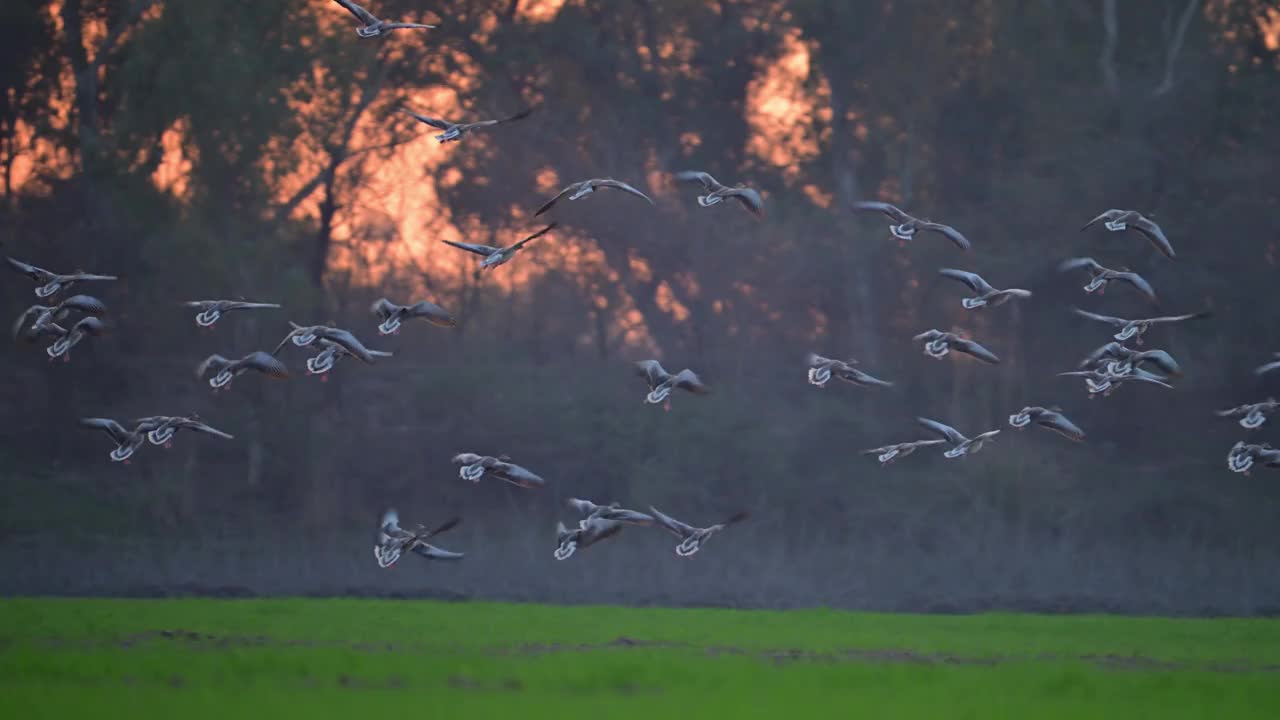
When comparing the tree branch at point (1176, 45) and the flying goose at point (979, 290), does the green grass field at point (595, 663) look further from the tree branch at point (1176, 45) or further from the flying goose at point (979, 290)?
the tree branch at point (1176, 45)

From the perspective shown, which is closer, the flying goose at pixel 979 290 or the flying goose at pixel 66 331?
the flying goose at pixel 979 290

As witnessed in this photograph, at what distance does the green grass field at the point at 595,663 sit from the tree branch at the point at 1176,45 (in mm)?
17718

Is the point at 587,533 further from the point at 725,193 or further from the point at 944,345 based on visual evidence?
the point at 944,345

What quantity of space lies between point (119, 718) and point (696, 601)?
1641 cm

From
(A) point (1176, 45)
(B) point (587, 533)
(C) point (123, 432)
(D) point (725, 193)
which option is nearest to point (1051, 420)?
(D) point (725, 193)

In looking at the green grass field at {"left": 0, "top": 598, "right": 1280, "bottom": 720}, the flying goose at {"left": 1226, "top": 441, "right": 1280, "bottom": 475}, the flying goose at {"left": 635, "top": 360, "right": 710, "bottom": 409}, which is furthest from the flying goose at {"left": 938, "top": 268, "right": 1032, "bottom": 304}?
the green grass field at {"left": 0, "top": 598, "right": 1280, "bottom": 720}

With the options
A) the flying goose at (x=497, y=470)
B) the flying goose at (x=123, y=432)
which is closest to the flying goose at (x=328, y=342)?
the flying goose at (x=497, y=470)

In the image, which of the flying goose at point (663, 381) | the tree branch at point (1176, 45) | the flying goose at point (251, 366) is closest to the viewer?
the flying goose at point (251, 366)

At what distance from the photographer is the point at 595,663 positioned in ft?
72.1

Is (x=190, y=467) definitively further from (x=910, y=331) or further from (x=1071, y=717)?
(x=1071, y=717)

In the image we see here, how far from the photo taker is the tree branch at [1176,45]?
44.0 metres

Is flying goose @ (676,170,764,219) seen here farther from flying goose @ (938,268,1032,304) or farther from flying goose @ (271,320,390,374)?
flying goose @ (271,320,390,374)

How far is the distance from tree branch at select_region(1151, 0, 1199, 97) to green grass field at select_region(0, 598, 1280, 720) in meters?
17.7

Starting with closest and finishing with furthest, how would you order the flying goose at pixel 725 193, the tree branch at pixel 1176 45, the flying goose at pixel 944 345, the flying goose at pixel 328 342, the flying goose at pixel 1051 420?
the flying goose at pixel 328 342 → the flying goose at pixel 725 193 → the flying goose at pixel 944 345 → the flying goose at pixel 1051 420 → the tree branch at pixel 1176 45
